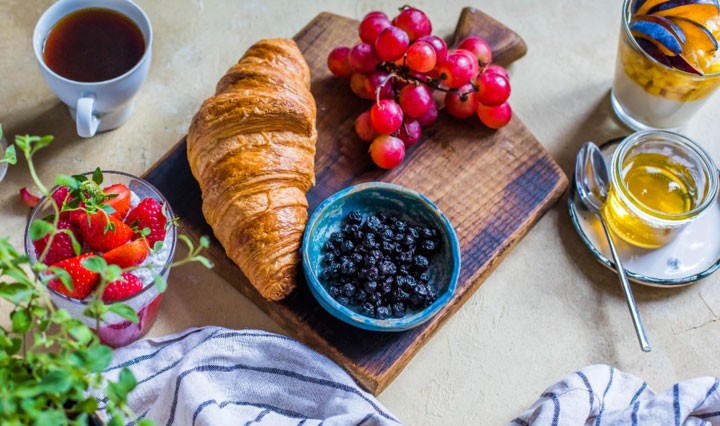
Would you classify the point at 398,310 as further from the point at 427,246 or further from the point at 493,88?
the point at 493,88

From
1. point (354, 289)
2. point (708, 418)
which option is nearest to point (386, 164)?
point (354, 289)

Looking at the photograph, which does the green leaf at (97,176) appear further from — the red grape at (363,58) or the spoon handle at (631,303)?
the spoon handle at (631,303)

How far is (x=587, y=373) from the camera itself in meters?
1.71

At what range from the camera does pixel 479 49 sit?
1984mm

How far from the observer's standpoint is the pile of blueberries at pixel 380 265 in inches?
66.1

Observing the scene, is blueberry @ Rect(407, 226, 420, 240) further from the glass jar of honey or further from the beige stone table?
the glass jar of honey

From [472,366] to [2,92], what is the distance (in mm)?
1369

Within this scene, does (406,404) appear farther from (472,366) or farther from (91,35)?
(91,35)

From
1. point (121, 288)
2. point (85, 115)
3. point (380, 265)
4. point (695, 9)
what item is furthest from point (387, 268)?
Answer: point (695, 9)

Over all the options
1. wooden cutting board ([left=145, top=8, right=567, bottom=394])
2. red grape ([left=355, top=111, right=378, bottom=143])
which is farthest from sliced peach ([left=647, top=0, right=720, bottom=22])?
red grape ([left=355, top=111, right=378, bottom=143])

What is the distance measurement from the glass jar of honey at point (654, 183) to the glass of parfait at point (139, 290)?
3.37 feet

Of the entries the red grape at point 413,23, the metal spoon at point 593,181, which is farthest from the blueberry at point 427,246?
the red grape at point 413,23

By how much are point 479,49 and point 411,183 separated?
1.27 feet

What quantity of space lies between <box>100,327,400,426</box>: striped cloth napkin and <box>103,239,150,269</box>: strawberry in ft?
0.85
